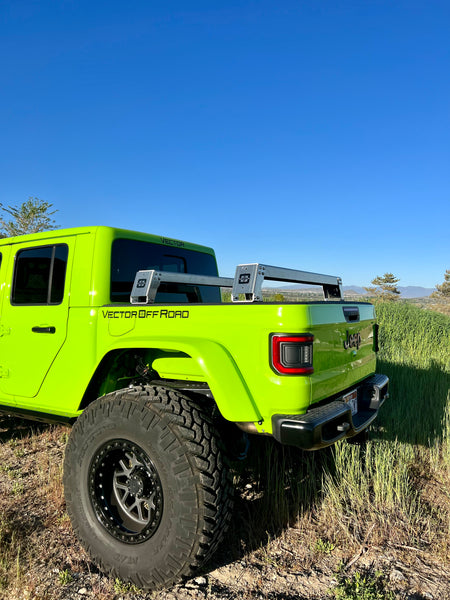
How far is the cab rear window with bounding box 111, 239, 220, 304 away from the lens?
311 cm

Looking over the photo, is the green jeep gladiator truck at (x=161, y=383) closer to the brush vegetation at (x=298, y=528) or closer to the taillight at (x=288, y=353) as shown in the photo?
the taillight at (x=288, y=353)

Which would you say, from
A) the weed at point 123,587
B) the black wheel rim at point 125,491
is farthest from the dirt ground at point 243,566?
the black wheel rim at point 125,491

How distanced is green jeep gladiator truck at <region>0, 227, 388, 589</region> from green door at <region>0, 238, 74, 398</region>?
0.6 inches

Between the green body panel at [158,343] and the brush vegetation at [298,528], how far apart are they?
2.45 ft

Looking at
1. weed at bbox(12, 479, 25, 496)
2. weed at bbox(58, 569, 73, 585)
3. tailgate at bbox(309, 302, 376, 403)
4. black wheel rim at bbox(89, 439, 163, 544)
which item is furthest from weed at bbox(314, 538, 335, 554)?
weed at bbox(12, 479, 25, 496)

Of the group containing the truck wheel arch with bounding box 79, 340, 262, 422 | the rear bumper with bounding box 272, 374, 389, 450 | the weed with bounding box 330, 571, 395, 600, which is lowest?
the weed with bounding box 330, 571, 395, 600

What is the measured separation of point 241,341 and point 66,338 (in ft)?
4.69

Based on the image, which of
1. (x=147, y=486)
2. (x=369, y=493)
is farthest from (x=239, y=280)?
(x=369, y=493)

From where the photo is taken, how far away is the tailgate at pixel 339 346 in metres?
2.29

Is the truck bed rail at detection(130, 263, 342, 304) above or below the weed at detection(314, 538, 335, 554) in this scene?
above

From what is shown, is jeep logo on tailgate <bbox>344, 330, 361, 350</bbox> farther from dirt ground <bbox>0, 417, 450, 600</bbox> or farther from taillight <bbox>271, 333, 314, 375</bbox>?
dirt ground <bbox>0, 417, 450, 600</bbox>

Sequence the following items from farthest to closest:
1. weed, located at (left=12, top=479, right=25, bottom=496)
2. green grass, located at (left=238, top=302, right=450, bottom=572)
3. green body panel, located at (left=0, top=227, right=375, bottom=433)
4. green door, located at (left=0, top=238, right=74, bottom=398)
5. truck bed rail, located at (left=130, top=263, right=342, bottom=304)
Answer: weed, located at (left=12, top=479, right=25, bottom=496) < green door, located at (left=0, top=238, right=74, bottom=398) < green grass, located at (left=238, top=302, right=450, bottom=572) < truck bed rail, located at (left=130, top=263, right=342, bottom=304) < green body panel, located at (left=0, top=227, right=375, bottom=433)

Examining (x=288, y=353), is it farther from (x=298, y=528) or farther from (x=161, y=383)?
(x=298, y=528)

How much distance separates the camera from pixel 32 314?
3287 millimetres
